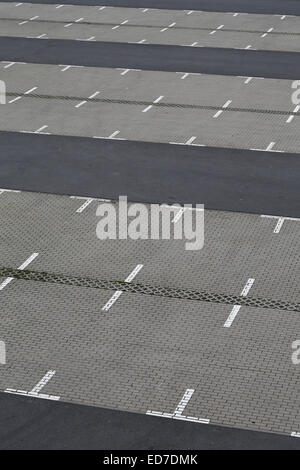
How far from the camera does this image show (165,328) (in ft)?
61.6

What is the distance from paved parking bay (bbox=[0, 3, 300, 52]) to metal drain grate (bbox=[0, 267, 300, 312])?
81.3ft

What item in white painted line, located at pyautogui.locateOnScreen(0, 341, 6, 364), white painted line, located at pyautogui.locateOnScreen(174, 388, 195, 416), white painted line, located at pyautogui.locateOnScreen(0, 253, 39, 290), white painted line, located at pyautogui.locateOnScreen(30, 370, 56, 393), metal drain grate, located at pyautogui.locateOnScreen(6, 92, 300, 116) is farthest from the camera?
metal drain grate, located at pyautogui.locateOnScreen(6, 92, 300, 116)

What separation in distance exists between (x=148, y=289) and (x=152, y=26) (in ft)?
96.7

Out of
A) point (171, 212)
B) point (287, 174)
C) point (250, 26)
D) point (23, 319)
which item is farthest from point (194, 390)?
point (250, 26)

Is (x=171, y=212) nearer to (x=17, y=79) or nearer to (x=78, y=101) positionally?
(x=78, y=101)

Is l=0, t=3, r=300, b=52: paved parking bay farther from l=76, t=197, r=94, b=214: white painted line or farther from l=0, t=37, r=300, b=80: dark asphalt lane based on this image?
l=76, t=197, r=94, b=214: white painted line

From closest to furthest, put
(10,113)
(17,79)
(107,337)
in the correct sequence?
(107,337) → (10,113) → (17,79)

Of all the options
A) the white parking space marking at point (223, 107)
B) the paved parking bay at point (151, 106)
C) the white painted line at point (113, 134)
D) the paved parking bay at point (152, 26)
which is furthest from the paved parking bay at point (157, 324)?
the paved parking bay at point (152, 26)

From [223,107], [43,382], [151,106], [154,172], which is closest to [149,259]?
[43,382]

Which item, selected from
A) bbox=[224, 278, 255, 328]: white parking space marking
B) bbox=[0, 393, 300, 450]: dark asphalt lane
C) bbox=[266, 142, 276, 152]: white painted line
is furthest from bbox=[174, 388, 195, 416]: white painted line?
bbox=[266, 142, 276, 152]: white painted line

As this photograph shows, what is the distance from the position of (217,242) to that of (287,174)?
517 centimetres

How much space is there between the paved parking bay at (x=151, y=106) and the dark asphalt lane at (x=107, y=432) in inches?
589

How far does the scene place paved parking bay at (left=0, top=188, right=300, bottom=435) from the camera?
16562mm

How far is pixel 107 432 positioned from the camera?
50.6 feet
